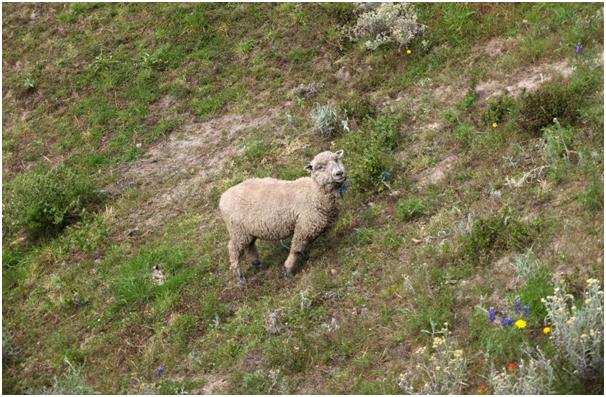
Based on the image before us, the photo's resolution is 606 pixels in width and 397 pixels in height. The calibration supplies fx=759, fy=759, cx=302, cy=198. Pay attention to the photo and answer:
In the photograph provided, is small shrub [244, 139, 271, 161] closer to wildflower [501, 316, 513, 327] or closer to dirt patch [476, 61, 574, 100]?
dirt patch [476, 61, 574, 100]

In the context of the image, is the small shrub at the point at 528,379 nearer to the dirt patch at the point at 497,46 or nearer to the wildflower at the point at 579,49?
the wildflower at the point at 579,49

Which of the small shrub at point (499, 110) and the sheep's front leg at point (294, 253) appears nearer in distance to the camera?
the sheep's front leg at point (294, 253)

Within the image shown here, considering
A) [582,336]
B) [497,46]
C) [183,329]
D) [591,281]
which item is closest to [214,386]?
[183,329]

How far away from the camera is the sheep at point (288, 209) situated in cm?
949

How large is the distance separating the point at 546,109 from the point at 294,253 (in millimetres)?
3961

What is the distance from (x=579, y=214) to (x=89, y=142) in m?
9.84

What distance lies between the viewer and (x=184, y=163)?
13.7 m

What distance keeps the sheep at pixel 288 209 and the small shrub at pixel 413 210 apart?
2.96ft

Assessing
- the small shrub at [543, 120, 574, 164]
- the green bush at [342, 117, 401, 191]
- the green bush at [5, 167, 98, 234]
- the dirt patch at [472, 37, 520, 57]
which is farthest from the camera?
the dirt patch at [472, 37, 520, 57]

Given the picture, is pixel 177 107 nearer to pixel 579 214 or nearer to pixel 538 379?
pixel 579 214

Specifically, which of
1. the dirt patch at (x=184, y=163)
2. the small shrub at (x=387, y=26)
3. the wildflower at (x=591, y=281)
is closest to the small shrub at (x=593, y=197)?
the wildflower at (x=591, y=281)

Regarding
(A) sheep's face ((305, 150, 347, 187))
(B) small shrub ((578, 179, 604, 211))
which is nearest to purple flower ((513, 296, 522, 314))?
(B) small shrub ((578, 179, 604, 211))

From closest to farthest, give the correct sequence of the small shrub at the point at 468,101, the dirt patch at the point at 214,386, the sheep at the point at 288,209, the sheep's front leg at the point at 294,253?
1. the dirt patch at the point at 214,386
2. the sheep at the point at 288,209
3. the sheep's front leg at the point at 294,253
4. the small shrub at the point at 468,101

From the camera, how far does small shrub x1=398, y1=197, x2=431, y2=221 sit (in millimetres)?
10070
